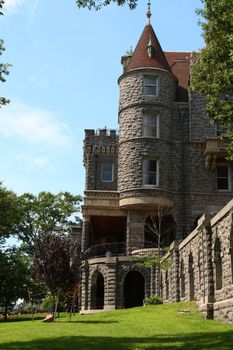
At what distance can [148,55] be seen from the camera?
4072 cm

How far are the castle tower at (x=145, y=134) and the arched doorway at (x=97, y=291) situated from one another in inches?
145

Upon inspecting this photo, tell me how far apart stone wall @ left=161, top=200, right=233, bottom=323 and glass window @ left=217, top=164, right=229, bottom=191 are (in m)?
13.3

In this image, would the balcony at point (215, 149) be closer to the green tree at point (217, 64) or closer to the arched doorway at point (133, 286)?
the arched doorway at point (133, 286)

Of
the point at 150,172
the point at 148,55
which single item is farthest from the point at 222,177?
the point at 148,55

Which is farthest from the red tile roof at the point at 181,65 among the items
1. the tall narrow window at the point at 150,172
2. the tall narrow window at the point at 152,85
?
the tall narrow window at the point at 150,172

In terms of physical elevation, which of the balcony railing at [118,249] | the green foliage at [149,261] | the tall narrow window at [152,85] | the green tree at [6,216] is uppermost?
the tall narrow window at [152,85]

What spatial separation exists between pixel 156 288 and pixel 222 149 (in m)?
10.7

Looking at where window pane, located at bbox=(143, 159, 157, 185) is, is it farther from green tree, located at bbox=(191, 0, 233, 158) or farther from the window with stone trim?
green tree, located at bbox=(191, 0, 233, 158)

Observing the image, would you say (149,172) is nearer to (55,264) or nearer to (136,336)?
(55,264)

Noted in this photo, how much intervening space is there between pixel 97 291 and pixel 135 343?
26.6 m

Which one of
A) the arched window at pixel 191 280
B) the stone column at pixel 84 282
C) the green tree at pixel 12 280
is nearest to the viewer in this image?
the arched window at pixel 191 280

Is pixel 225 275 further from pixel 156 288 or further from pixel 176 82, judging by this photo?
pixel 176 82

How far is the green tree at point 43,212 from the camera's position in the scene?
55.9m

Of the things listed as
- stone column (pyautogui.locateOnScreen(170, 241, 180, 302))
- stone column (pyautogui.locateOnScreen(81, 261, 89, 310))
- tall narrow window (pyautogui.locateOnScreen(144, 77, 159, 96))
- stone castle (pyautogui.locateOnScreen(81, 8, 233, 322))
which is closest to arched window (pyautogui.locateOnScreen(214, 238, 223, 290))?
stone column (pyautogui.locateOnScreen(170, 241, 180, 302))
